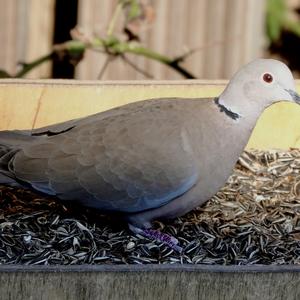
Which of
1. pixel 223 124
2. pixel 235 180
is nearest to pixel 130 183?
pixel 223 124

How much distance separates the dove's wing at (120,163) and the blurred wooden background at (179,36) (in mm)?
2633

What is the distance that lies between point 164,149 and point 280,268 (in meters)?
0.78

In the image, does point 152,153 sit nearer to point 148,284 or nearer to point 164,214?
point 164,214

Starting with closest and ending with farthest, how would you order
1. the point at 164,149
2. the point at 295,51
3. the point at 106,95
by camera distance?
the point at 164,149, the point at 106,95, the point at 295,51

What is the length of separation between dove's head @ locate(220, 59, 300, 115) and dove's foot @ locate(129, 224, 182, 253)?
1.60 feet

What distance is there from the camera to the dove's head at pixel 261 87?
370cm

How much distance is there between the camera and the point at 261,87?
145 inches

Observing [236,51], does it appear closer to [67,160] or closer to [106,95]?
[106,95]

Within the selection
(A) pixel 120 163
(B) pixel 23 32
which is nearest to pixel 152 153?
(A) pixel 120 163

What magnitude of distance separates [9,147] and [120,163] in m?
0.42

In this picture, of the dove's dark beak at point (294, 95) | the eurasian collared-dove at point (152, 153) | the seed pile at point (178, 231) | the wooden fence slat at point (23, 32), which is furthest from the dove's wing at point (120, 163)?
the wooden fence slat at point (23, 32)

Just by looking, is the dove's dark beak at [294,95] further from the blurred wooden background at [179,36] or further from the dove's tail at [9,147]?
the blurred wooden background at [179,36]

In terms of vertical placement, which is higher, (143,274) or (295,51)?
(143,274)

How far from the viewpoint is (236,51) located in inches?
255
